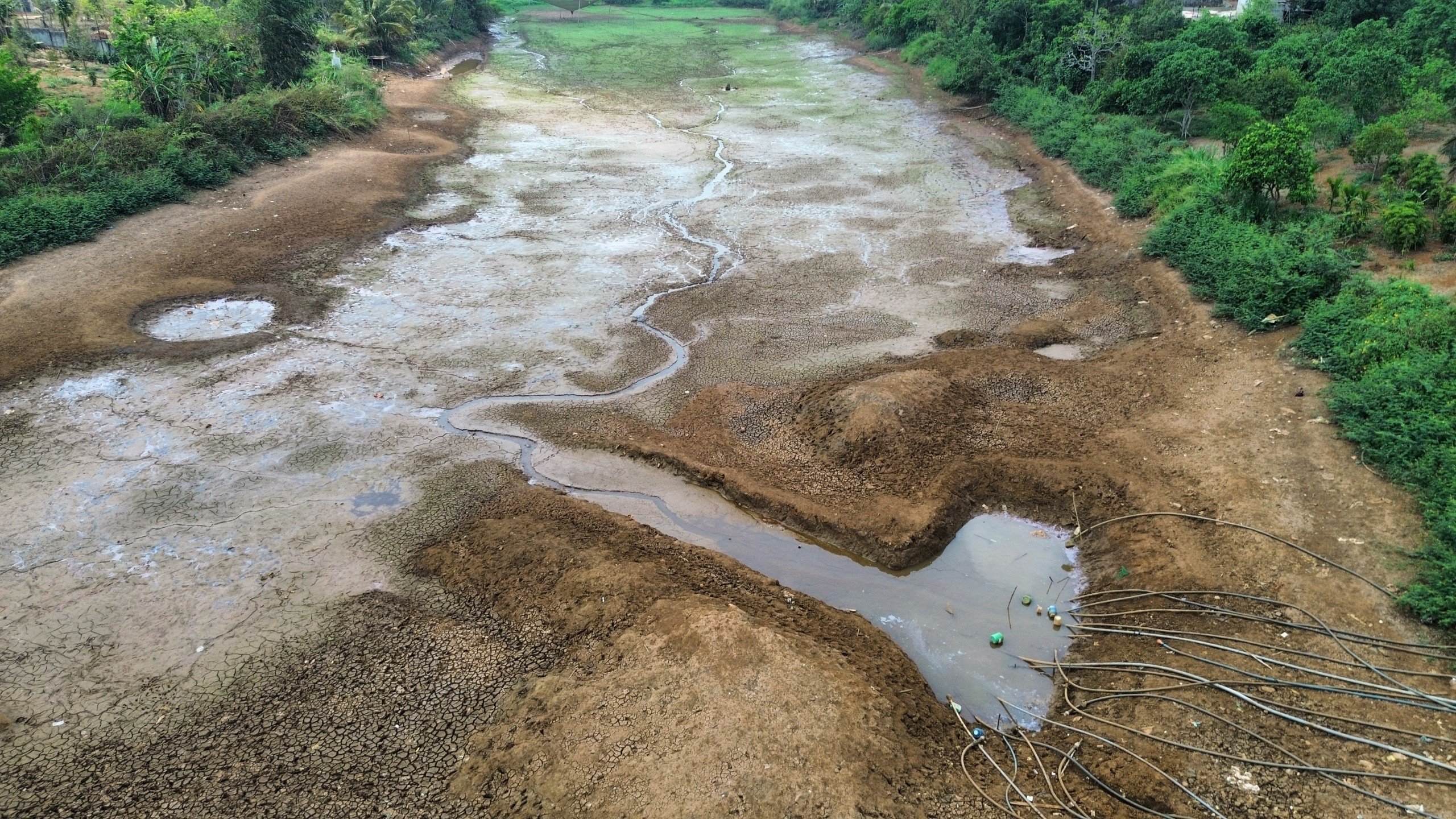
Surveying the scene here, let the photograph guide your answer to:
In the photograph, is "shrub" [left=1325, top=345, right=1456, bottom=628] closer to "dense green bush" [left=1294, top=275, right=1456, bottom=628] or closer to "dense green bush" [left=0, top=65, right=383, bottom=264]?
"dense green bush" [left=1294, top=275, right=1456, bottom=628]

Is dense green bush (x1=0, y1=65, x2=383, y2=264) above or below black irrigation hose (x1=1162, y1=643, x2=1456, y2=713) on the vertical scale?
above

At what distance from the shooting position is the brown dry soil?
5547 mm

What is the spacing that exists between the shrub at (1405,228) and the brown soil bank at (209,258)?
49.9 feet

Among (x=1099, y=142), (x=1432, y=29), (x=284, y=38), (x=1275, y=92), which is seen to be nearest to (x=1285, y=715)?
(x=1099, y=142)

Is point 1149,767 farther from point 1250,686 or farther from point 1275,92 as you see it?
point 1275,92

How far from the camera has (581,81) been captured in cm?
3056

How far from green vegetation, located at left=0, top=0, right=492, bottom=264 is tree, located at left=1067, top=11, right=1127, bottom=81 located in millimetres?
19219

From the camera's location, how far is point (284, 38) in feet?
74.4

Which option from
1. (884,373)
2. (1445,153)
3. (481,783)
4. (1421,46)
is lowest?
(481,783)

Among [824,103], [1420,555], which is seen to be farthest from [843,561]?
[824,103]

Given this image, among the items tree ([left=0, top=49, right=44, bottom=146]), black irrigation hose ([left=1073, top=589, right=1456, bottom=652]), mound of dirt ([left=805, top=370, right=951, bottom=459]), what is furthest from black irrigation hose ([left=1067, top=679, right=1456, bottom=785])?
tree ([left=0, top=49, right=44, bottom=146])

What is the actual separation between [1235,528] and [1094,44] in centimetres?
1998

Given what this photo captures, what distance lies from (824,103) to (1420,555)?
23687mm

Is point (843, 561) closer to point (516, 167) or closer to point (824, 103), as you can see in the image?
point (516, 167)
